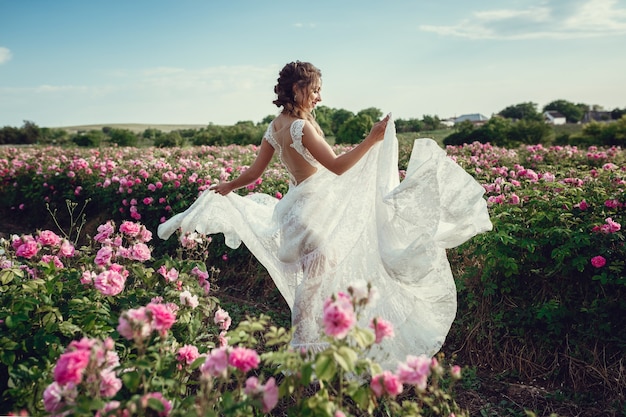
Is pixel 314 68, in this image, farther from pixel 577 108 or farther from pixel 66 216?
pixel 577 108

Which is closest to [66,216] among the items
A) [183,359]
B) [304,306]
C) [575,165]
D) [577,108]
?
[304,306]

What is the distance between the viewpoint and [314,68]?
10.4 ft

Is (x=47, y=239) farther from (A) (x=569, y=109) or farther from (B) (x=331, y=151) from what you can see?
(A) (x=569, y=109)

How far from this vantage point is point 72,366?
1420 millimetres

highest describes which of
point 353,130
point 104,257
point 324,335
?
point 353,130

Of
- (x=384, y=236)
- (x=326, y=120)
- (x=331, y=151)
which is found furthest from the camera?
(x=326, y=120)

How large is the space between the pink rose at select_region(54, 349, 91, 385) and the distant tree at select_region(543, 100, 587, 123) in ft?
267

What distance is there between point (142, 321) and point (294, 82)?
6.48ft

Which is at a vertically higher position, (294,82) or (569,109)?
(569,109)

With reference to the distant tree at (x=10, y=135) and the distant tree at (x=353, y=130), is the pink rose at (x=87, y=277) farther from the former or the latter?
the distant tree at (x=10, y=135)

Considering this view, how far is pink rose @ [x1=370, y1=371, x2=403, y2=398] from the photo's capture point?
1536mm

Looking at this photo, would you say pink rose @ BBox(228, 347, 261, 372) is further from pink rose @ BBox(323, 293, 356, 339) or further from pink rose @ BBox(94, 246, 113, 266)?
pink rose @ BBox(94, 246, 113, 266)

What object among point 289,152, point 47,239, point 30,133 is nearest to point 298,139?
point 289,152

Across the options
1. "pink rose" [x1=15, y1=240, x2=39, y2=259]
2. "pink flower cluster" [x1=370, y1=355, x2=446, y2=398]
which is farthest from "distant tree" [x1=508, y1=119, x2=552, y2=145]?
"pink flower cluster" [x1=370, y1=355, x2=446, y2=398]
